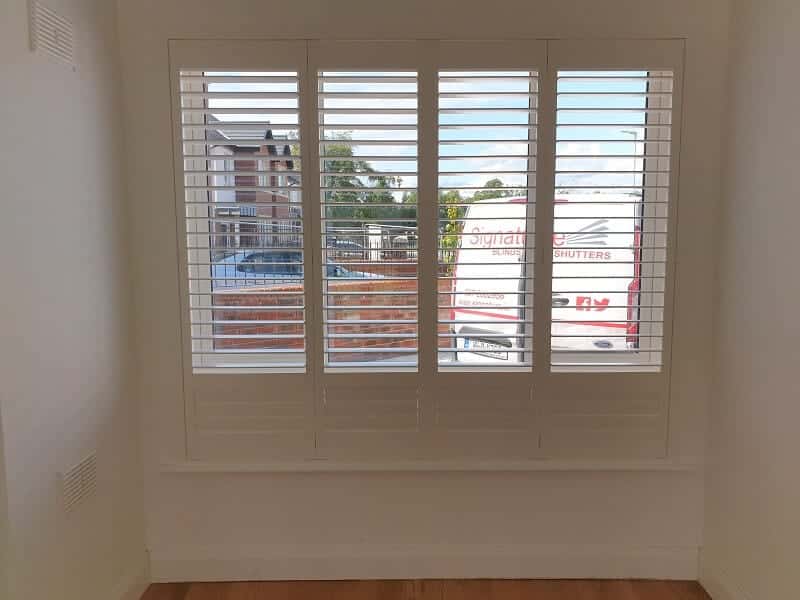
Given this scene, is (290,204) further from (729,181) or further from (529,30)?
(729,181)

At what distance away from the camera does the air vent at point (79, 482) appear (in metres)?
1.68

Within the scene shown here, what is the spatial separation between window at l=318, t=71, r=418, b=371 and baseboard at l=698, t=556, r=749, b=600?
4.46 feet

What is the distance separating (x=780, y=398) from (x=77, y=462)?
2155 millimetres

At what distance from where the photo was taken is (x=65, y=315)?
66.0 inches

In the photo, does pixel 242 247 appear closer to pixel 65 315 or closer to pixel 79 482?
pixel 65 315

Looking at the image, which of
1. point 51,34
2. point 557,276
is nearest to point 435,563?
point 557,276

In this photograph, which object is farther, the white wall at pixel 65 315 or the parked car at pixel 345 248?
the parked car at pixel 345 248

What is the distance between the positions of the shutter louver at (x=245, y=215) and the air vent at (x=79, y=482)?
19.6 inches

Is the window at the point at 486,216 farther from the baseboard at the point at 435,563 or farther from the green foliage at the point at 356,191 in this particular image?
the baseboard at the point at 435,563

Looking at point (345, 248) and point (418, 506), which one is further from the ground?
point (345, 248)

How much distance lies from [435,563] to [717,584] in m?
1.03

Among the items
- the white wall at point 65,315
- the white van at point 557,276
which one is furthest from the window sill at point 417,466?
the white van at point 557,276

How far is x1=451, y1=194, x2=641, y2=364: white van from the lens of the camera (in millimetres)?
2098

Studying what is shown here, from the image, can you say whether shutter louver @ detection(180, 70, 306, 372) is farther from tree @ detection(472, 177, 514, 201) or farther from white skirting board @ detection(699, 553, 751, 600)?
white skirting board @ detection(699, 553, 751, 600)
